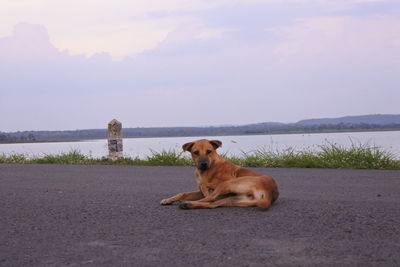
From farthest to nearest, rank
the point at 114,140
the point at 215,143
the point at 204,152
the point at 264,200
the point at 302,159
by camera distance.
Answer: the point at 114,140, the point at 302,159, the point at 215,143, the point at 204,152, the point at 264,200

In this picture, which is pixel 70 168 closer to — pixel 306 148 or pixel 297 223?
pixel 306 148

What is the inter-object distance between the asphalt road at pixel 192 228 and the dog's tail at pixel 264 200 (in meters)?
0.16

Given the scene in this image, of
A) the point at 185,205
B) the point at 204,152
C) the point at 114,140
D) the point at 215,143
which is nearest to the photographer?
the point at 185,205

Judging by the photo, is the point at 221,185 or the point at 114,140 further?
the point at 114,140

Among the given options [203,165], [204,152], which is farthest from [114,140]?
[203,165]

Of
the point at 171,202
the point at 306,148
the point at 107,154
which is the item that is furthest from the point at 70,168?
the point at 171,202

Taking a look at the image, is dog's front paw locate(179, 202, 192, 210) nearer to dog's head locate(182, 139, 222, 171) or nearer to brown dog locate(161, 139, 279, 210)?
brown dog locate(161, 139, 279, 210)

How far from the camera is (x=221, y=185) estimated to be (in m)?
7.91

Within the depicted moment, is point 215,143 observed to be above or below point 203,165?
above

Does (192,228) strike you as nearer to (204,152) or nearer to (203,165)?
(203,165)

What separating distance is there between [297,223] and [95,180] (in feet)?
22.5

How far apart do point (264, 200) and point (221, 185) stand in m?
0.64

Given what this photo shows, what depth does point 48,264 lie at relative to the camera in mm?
5129

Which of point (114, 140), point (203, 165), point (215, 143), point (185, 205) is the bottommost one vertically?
point (185, 205)
